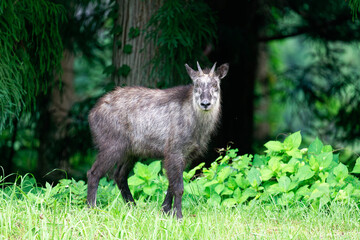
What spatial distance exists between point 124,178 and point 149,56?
1.90m

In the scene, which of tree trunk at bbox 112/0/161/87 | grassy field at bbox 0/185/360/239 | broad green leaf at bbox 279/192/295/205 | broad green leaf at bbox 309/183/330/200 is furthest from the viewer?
tree trunk at bbox 112/0/161/87

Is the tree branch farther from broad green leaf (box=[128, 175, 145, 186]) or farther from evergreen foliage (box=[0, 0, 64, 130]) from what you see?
broad green leaf (box=[128, 175, 145, 186])

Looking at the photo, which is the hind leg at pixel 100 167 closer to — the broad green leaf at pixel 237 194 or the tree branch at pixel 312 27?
the broad green leaf at pixel 237 194

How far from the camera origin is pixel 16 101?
5754 millimetres

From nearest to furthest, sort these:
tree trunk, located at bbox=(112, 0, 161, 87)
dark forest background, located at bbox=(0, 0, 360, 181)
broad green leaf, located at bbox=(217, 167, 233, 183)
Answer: broad green leaf, located at bbox=(217, 167, 233, 183)
dark forest background, located at bbox=(0, 0, 360, 181)
tree trunk, located at bbox=(112, 0, 161, 87)

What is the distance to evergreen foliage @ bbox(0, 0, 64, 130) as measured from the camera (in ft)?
18.9

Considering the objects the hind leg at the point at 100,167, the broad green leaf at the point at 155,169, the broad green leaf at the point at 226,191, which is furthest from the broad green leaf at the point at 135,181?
the broad green leaf at the point at 226,191

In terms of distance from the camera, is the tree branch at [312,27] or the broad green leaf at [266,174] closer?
the broad green leaf at [266,174]

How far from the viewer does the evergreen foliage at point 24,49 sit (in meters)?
5.77

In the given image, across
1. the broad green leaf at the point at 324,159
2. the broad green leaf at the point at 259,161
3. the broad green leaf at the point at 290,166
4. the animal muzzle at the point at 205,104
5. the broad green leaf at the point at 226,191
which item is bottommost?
the broad green leaf at the point at 226,191

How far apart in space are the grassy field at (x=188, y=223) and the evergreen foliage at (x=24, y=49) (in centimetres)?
135

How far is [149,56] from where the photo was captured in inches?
276

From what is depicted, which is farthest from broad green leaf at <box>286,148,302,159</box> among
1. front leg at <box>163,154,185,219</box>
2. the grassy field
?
front leg at <box>163,154,185,219</box>

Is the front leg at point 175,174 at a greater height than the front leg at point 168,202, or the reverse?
the front leg at point 175,174
